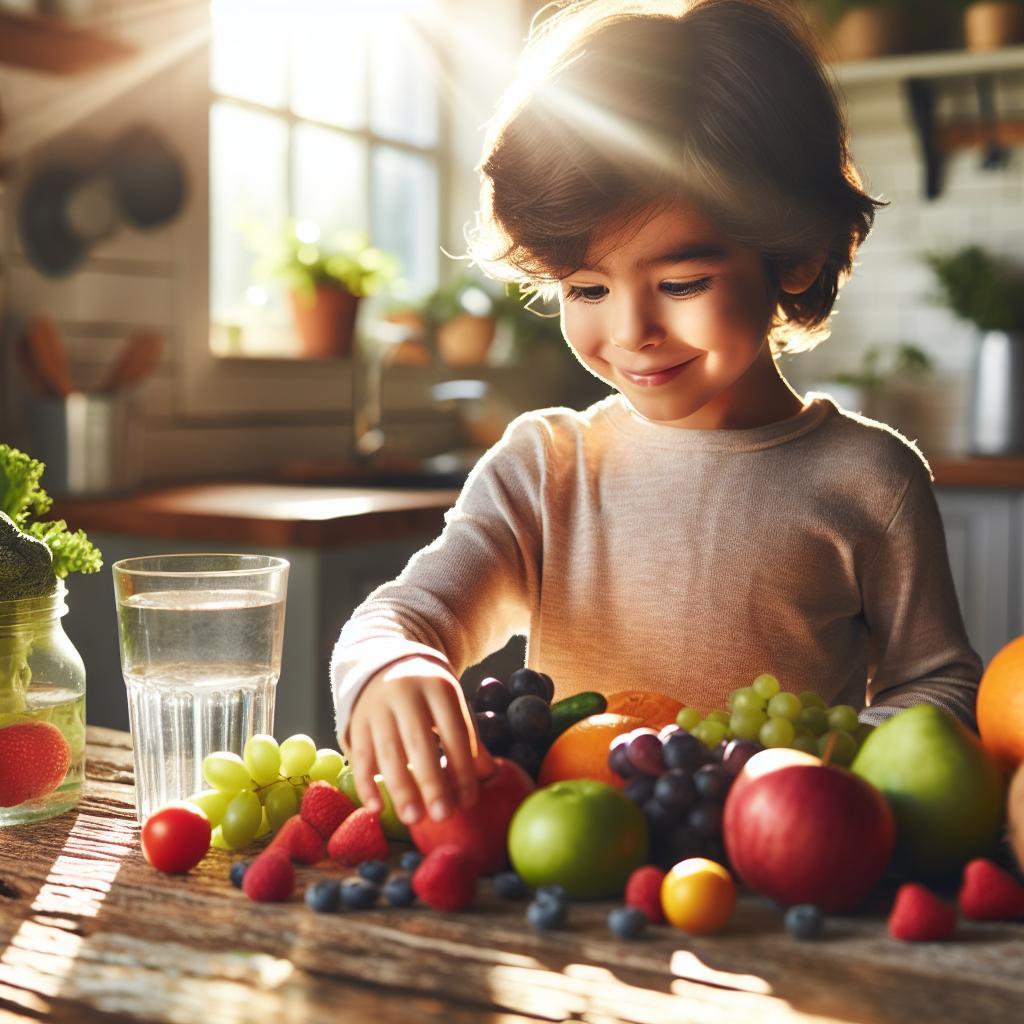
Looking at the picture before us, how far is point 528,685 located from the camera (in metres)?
0.89

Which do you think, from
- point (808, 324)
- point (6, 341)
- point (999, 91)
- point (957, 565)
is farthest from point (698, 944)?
point (999, 91)

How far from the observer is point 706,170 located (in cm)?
107

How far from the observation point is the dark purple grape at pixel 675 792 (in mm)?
767

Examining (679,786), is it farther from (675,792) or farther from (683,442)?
(683,442)

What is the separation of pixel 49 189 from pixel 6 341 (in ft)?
1.00

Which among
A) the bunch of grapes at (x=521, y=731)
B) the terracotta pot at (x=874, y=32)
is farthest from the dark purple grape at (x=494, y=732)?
the terracotta pot at (x=874, y=32)

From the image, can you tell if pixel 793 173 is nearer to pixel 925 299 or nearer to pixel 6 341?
pixel 6 341

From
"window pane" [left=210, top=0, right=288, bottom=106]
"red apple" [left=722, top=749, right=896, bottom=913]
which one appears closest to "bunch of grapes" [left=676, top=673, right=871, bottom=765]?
"red apple" [left=722, top=749, right=896, bottom=913]

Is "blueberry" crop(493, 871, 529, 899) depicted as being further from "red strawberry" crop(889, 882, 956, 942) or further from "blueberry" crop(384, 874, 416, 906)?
"red strawberry" crop(889, 882, 956, 942)

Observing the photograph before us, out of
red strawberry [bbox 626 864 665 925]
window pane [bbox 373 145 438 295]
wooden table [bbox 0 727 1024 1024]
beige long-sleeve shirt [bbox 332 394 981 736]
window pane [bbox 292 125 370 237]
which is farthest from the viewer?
window pane [bbox 373 145 438 295]

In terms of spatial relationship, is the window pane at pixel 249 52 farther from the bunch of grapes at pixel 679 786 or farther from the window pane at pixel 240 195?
the bunch of grapes at pixel 679 786

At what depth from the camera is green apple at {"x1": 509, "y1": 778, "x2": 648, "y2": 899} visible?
0.74 m

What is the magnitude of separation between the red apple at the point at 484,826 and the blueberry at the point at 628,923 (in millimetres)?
A: 110

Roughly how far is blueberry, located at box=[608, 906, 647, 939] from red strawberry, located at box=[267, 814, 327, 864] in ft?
0.68
